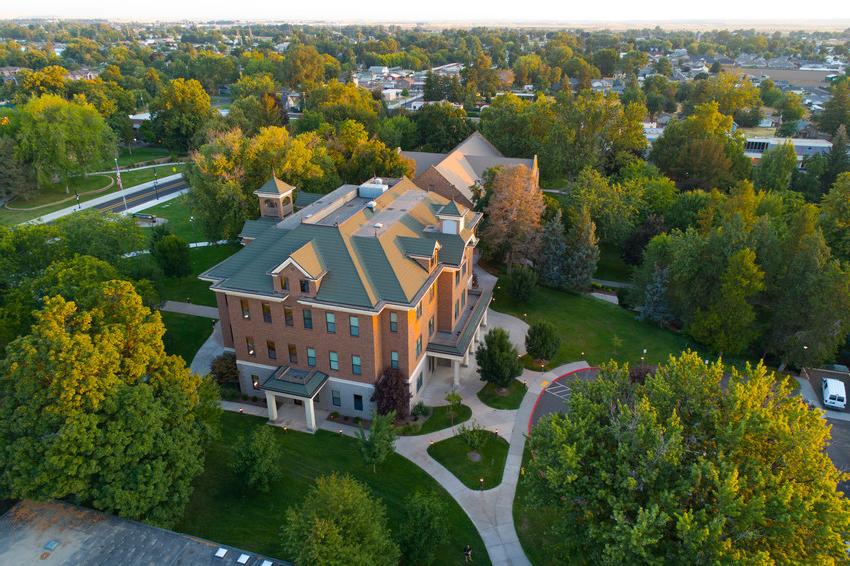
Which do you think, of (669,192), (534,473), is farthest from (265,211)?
(669,192)

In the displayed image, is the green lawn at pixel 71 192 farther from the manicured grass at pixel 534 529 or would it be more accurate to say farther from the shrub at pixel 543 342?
the manicured grass at pixel 534 529

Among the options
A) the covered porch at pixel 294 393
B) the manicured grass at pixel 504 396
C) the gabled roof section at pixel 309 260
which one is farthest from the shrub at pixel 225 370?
the manicured grass at pixel 504 396

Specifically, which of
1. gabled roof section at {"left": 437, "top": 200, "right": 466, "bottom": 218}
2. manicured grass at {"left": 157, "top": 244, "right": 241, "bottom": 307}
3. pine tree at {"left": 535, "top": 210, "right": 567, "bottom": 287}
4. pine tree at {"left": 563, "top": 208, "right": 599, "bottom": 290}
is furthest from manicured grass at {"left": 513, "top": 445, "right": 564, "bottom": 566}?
manicured grass at {"left": 157, "top": 244, "right": 241, "bottom": 307}

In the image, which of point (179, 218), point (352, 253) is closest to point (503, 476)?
point (352, 253)

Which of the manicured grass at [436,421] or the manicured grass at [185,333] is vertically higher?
the manicured grass at [185,333]

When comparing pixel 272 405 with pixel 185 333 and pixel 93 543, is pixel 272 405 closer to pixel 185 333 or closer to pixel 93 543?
pixel 93 543
